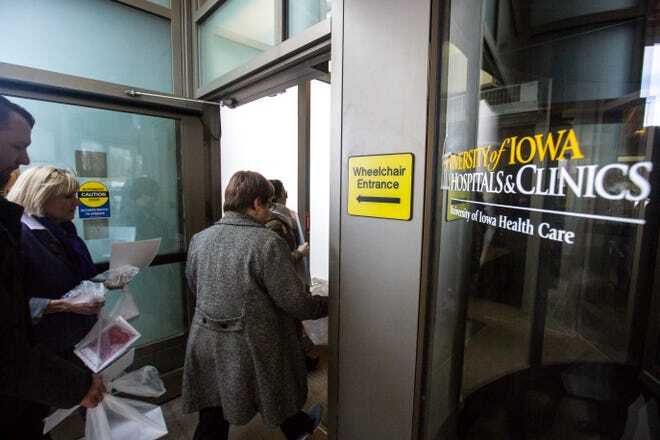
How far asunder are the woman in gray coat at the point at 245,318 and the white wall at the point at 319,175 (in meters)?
2.99

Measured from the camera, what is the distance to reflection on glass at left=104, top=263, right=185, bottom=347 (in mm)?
2193

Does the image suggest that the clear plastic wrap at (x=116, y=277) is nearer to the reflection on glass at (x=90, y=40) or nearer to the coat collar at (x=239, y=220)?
the coat collar at (x=239, y=220)

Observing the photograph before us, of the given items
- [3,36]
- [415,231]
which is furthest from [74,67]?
[415,231]

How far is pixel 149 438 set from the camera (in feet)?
4.36

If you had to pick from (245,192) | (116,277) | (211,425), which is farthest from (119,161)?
(211,425)

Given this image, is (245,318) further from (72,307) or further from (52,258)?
(52,258)

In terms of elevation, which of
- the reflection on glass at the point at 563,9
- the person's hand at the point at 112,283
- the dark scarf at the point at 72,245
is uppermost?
the reflection on glass at the point at 563,9

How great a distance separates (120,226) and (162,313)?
0.68m

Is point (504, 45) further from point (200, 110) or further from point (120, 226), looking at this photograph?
point (120, 226)

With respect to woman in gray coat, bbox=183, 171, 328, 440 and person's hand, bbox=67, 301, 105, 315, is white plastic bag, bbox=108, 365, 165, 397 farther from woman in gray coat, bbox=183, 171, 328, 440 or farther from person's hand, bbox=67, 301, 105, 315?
person's hand, bbox=67, 301, 105, 315

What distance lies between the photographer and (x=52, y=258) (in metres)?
1.30

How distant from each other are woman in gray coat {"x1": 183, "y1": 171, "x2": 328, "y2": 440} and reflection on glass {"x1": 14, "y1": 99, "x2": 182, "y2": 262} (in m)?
0.94

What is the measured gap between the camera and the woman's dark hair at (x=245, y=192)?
1370 millimetres

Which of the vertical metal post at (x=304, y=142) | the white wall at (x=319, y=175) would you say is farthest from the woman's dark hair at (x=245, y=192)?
the white wall at (x=319, y=175)
